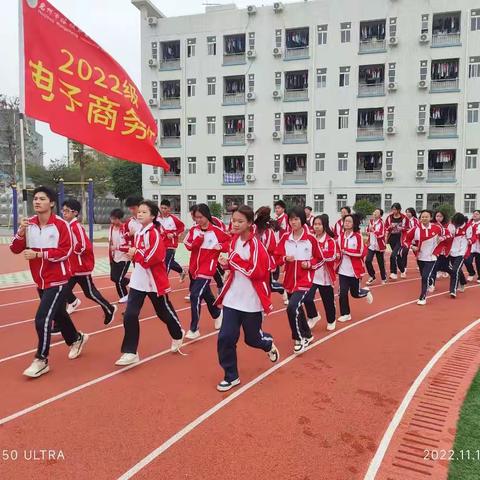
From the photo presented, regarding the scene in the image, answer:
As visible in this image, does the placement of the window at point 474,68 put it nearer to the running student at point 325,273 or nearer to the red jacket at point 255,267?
the running student at point 325,273

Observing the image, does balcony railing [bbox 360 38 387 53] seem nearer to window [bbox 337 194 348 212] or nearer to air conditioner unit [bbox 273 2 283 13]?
air conditioner unit [bbox 273 2 283 13]

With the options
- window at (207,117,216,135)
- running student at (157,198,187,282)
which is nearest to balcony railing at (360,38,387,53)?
window at (207,117,216,135)

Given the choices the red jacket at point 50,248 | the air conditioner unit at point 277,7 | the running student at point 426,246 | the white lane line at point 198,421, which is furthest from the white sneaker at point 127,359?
the air conditioner unit at point 277,7

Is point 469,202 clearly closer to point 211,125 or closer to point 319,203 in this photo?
point 319,203

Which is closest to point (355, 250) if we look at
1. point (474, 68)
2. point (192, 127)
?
point (474, 68)

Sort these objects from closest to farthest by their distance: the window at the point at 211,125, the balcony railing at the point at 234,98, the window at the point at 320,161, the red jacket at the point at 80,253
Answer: the red jacket at the point at 80,253 → the window at the point at 320,161 → the balcony railing at the point at 234,98 → the window at the point at 211,125

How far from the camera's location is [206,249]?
6.27m

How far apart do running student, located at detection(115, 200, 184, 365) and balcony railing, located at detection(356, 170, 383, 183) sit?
27.4m

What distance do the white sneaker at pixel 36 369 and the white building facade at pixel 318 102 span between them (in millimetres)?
27714

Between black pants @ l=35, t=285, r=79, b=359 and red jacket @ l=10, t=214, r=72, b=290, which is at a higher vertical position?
red jacket @ l=10, t=214, r=72, b=290

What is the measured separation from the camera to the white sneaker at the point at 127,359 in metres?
4.82

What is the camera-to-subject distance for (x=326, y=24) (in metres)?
30.3

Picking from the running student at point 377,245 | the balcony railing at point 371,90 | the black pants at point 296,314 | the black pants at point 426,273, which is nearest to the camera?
the black pants at point 296,314

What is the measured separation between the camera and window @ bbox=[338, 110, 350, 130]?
30.3 metres
